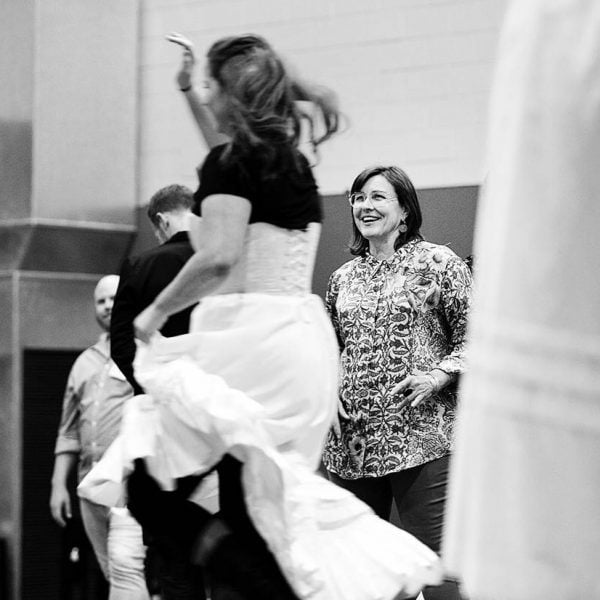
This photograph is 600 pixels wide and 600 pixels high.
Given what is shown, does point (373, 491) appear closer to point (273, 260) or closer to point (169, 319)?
point (169, 319)

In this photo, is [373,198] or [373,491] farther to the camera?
[373,198]

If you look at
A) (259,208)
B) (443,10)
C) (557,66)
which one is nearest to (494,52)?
(443,10)

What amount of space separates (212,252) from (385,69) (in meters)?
2.69

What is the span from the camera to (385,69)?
5.35 meters

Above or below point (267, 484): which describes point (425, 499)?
below

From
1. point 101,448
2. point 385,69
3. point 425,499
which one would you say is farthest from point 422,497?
point 385,69

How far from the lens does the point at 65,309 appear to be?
235 inches

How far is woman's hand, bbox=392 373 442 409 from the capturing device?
364 cm

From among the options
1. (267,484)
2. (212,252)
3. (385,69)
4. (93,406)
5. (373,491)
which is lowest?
(93,406)

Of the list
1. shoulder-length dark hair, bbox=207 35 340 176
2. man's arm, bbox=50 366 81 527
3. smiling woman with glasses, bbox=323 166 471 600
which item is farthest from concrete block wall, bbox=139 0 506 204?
shoulder-length dark hair, bbox=207 35 340 176

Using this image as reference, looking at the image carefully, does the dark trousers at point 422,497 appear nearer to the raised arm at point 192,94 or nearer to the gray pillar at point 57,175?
the raised arm at point 192,94

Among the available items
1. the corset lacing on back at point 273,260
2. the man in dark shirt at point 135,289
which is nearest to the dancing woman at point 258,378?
the corset lacing on back at point 273,260

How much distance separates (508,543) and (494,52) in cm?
423

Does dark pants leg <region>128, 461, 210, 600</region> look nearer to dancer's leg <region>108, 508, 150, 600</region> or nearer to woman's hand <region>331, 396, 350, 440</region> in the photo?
woman's hand <region>331, 396, 350, 440</region>
